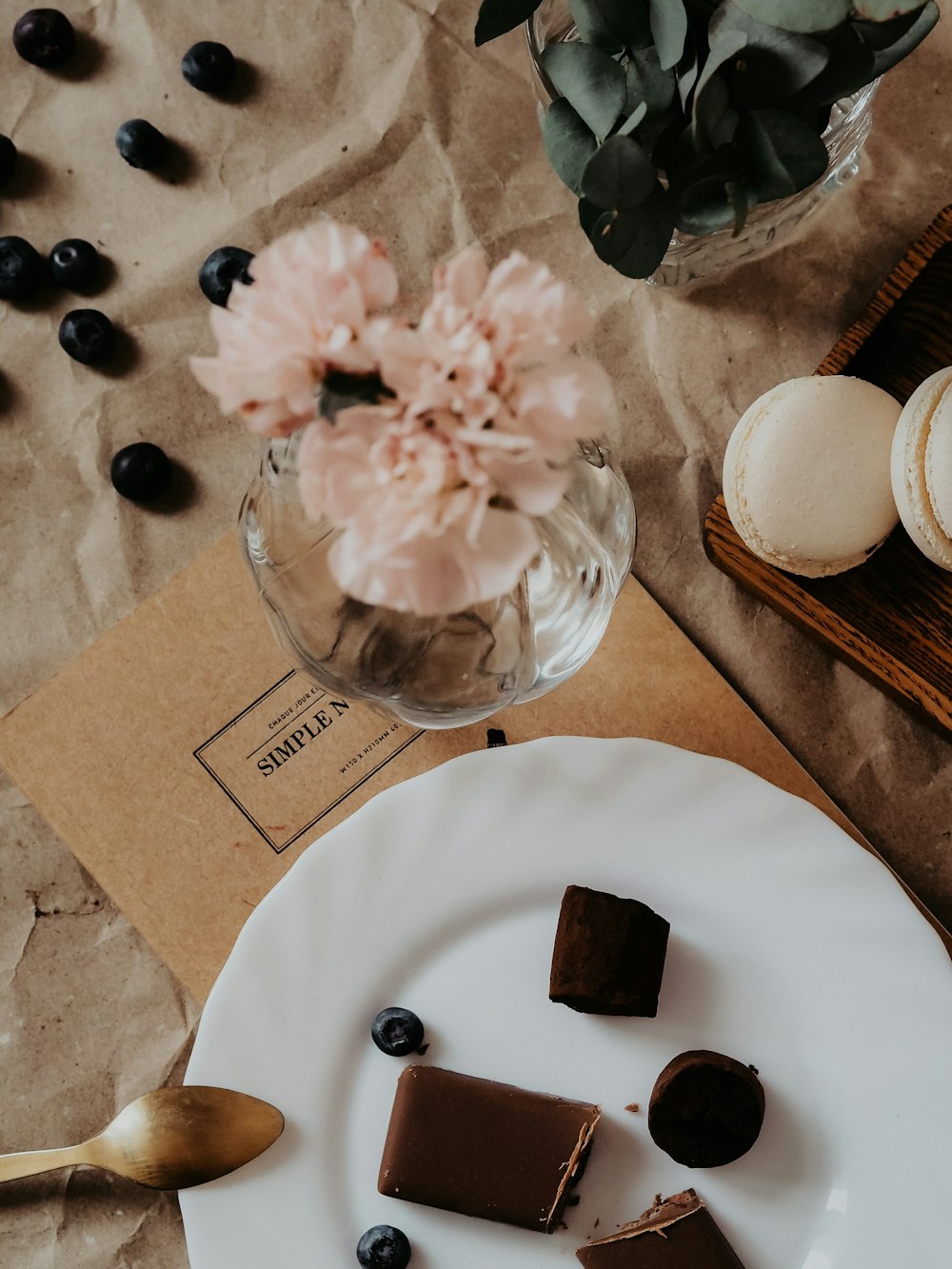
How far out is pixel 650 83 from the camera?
635mm

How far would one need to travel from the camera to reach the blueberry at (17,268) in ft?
3.14

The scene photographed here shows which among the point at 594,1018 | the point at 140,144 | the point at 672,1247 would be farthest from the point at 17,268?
the point at 672,1247

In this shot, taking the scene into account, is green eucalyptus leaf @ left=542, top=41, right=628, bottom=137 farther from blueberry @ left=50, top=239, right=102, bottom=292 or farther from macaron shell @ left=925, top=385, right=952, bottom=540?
blueberry @ left=50, top=239, right=102, bottom=292

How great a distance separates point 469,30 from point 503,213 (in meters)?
0.18

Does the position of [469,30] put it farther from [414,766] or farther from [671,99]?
[414,766]

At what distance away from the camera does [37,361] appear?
0.98 m

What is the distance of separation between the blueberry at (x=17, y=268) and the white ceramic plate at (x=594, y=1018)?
1.93ft

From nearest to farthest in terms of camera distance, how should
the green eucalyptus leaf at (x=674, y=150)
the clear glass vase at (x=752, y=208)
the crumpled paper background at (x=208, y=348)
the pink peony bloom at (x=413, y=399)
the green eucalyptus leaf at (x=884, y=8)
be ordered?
the pink peony bloom at (x=413, y=399)
the green eucalyptus leaf at (x=884, y=8)
the green eucalyptus leaf at (x=674, y=150)
the clear glass vase at (x=752, y=208)
the crumpled paper background at (x=208, y=348)

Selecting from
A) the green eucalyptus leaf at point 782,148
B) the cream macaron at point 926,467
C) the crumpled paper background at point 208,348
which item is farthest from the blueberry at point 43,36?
the cream macaron at point 926,467

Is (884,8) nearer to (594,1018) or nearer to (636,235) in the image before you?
(636,235)

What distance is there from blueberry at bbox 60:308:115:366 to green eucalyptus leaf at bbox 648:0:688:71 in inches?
22.2

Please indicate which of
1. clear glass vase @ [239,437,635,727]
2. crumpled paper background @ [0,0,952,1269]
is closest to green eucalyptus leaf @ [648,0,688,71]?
clear glass vase @ [239,437,635,727]

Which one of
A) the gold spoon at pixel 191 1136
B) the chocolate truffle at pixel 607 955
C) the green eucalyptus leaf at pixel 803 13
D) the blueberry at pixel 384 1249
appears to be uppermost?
the green eucalyptus leaf at pixel 803 13

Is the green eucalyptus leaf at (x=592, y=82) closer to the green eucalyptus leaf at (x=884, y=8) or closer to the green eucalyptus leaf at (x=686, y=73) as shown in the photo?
the green eucalyptus leaf at (x=686, y=73)
